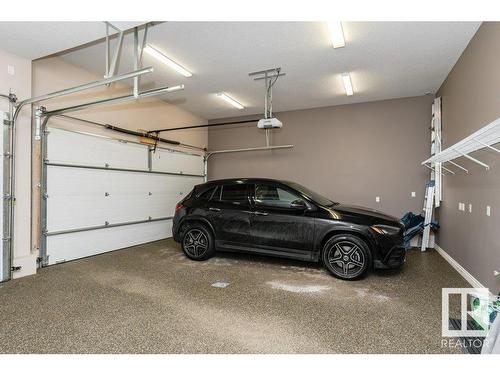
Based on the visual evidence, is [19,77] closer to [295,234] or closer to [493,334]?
[295,234]

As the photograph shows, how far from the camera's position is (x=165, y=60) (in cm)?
436

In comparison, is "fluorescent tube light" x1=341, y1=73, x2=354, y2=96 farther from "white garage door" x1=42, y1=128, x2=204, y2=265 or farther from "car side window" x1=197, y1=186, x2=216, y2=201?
"white garage door" x1=42, y1=128, x2=204, y2=265

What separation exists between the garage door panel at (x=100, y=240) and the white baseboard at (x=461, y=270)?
594 cm

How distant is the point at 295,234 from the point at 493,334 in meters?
2.60

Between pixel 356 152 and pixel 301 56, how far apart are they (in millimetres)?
3137

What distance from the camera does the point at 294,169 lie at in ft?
23.4

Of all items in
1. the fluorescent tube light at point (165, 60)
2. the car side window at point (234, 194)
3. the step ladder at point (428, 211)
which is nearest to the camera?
the fluorescent tube light at point (165, 60)

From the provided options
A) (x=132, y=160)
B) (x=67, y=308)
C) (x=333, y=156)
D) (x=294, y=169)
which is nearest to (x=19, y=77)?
(x=132, y=160)

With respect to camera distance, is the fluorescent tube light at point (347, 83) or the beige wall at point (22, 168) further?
the fluorescent tube light at point (347, 83)

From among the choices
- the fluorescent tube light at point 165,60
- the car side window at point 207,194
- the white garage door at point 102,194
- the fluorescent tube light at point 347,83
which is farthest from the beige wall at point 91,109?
the fluorescent tube light at point 347,83

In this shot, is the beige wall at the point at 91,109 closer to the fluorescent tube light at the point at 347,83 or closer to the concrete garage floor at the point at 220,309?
the concrete garage floor at the point at 220,309

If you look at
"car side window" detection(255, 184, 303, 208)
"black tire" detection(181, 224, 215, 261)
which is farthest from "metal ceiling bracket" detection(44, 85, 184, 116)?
"black tire" detection(181, 224, 215, 261)

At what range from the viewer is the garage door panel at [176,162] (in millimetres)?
6465

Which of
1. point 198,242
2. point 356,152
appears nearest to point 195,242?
point 198,242
